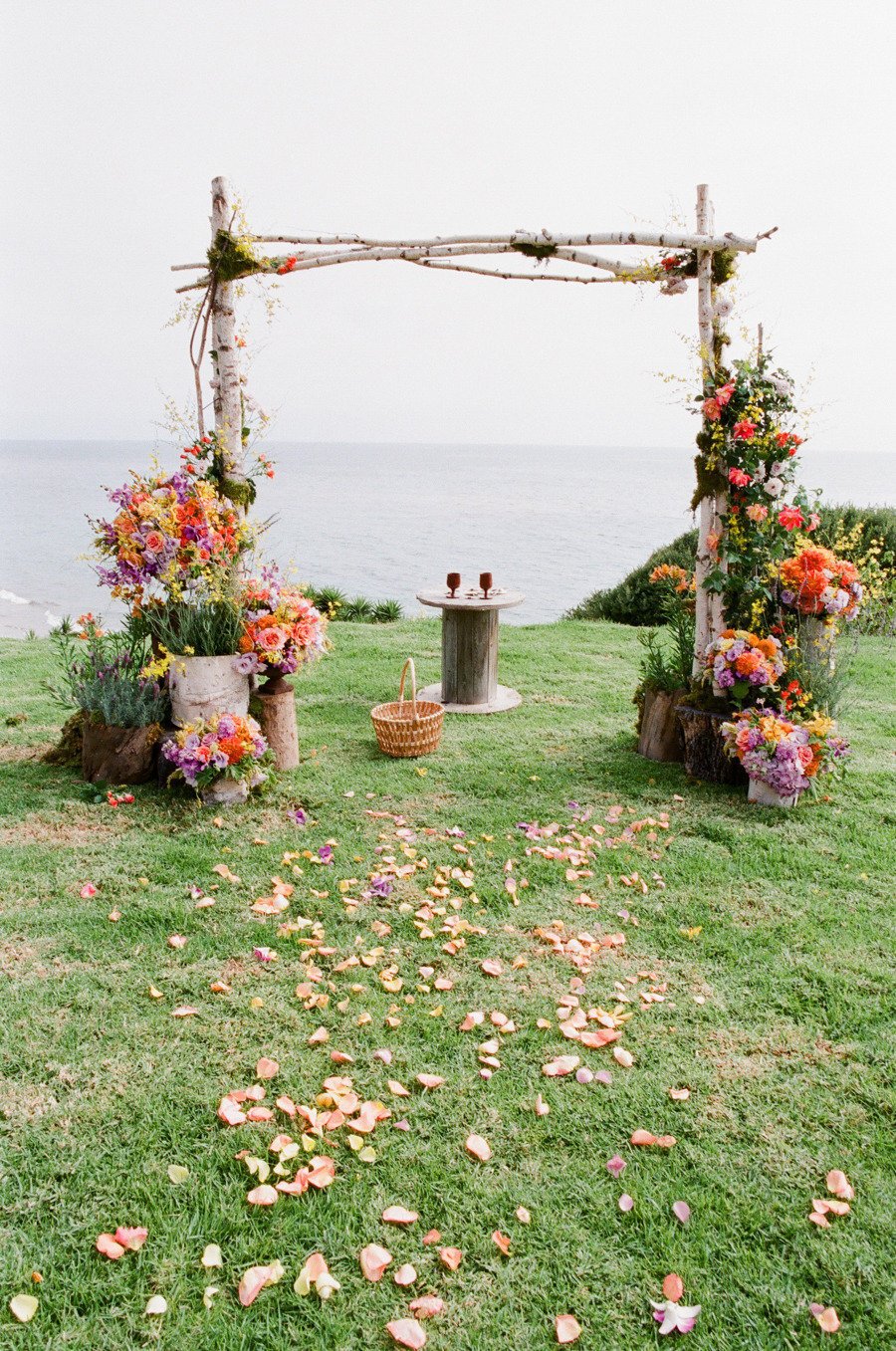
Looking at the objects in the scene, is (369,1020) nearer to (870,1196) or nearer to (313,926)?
(313,926)

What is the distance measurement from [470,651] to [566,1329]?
5258mm

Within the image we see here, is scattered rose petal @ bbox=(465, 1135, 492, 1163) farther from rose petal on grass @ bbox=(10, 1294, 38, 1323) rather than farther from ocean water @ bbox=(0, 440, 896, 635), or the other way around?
ocean water @ bbox=(0, 440, 896, 635)

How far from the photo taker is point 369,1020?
10.0 ft

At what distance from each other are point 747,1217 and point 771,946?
142 cm

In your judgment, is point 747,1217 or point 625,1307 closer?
point 625,1307

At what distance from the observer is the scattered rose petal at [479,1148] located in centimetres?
247

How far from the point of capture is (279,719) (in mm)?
5500

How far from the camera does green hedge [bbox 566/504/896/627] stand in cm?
1096

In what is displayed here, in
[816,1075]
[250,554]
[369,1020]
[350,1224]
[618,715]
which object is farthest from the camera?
[618,715]

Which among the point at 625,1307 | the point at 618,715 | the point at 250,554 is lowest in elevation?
the point at 625,1307

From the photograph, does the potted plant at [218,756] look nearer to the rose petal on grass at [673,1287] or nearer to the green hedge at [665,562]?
the rose petal on grass at [673,1287]

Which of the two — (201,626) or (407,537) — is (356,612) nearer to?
(201,626)

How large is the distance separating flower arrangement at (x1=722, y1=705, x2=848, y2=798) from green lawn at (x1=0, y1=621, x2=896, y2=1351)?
22 centimetres

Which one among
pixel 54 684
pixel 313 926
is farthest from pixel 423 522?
pixel 313 926
